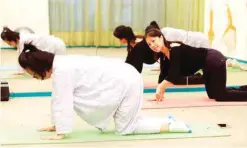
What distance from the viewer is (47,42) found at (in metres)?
3.34

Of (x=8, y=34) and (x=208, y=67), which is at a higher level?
(x=8, y=34)

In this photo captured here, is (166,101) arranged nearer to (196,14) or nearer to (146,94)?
(146,94)

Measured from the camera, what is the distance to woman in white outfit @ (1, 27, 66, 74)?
3271 millimetres

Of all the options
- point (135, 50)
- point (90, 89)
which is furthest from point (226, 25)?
point (90, 89)

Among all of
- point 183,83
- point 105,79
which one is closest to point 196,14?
point 183,83

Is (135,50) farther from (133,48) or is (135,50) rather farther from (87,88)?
(87,88)

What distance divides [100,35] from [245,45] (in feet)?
5.03

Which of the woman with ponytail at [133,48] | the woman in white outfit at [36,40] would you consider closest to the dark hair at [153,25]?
the woman with ponytail at [133,48]

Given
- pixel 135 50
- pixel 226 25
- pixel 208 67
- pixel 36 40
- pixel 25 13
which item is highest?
pixel 25 13

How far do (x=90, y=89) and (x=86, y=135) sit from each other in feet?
1.07

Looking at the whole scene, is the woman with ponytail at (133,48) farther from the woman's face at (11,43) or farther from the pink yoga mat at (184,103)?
the woman's face at (11,43)

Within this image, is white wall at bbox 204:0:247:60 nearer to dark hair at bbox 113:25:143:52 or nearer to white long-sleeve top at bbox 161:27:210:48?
white long-sleeve top at bbox 161:27:210:48

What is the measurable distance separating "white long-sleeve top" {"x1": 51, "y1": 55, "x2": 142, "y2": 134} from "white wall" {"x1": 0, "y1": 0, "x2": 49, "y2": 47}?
1.29m

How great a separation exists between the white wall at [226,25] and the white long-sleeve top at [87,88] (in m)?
1.64
